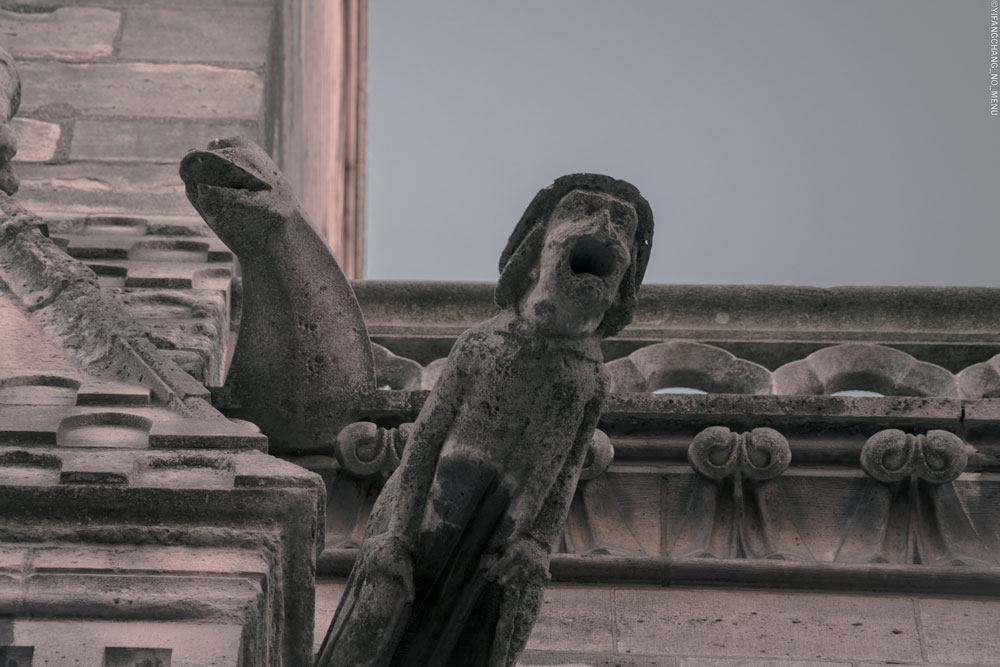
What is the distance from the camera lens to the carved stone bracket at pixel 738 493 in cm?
666

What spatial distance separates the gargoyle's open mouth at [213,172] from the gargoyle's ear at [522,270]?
4.99 feet

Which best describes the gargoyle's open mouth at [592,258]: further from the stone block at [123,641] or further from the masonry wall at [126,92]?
the masonry wall at [126,92]

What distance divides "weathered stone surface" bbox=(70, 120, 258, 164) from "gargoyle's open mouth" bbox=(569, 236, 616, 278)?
189 inches

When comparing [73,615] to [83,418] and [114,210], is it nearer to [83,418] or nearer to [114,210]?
[83,418]

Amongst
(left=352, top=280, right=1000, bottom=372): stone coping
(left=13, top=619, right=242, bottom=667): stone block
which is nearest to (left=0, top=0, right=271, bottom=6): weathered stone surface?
(left=352, top=280, right=1000, bottom=372): stone coping

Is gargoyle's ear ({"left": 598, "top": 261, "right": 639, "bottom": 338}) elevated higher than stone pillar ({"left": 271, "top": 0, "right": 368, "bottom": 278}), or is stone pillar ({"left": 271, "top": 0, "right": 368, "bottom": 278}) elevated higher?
gargoyle's ear ({"left": 598, "top": 261, "right": 639, "bottom": 338})

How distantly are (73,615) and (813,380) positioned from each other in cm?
365

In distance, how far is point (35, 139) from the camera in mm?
9227

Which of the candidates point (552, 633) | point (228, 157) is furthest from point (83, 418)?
point (552, 633)

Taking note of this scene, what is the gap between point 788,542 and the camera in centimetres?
664

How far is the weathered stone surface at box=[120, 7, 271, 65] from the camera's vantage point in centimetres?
998

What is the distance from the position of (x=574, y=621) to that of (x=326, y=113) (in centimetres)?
845

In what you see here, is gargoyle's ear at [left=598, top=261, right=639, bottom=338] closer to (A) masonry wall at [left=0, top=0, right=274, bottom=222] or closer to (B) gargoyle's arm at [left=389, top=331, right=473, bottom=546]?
(B) gargoyle's arm at [left=389, top=331, right=473, bottom=546]

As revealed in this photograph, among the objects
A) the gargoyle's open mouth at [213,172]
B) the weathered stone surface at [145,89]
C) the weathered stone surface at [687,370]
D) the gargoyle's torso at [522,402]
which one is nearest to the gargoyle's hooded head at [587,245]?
the gargoyle's torso at [522,402]
